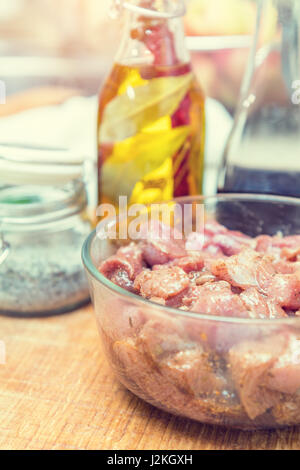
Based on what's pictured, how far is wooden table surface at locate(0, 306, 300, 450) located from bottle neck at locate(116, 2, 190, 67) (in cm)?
46

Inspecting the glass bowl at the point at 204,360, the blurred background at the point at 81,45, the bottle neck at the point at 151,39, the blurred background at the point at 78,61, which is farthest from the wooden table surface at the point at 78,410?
the blurred background at the point at 81,45

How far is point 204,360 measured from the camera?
2.03ft

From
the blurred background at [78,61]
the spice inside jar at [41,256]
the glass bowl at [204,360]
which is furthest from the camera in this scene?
the blurred background at [78,61]

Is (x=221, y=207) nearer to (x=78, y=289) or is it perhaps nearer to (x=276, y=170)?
(x=276, y=170)

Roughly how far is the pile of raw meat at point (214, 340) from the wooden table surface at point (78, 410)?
4 centimetres

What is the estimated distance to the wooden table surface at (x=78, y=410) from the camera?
68cm

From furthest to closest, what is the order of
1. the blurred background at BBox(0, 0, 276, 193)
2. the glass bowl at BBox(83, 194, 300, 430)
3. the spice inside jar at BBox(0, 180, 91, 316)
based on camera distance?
the blurred background at BBox(0, 0, 276, 193) < the spice inside jar at BBox(0, 180, 91, 316) < the glass bowl at BBox(83, 194, 300, 430)

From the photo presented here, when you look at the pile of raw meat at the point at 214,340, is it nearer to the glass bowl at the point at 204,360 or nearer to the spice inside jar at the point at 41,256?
the glass bowl at the point at 204,360

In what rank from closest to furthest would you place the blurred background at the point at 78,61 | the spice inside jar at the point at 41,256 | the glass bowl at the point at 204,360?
1. the glass bowl at the point at 204,360
2. the spice inside jar at the point at 41,256
3. the blurred background at the point at 78,61

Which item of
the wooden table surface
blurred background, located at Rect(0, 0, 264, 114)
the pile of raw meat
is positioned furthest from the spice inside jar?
blurred background, located at Rect(0, 0, 264, 114)

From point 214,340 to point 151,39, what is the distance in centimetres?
56

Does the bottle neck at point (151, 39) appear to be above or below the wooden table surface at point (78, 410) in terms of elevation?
above

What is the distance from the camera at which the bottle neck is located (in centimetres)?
96

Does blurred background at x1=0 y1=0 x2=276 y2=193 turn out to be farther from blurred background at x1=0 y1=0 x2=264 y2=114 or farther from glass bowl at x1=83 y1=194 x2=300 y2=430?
glass bowl at x1=83 y1=194 x2=300 y2=430
